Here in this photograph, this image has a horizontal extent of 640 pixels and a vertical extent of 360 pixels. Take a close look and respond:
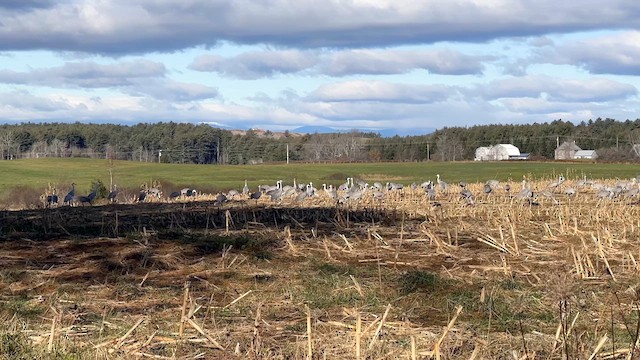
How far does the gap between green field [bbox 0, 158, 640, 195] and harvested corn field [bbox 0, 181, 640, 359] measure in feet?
143

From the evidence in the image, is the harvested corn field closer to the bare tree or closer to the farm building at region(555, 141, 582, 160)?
the farm building at region(555, 141, 582, 160)

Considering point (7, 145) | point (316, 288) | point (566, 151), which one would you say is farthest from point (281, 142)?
point (316, 288)

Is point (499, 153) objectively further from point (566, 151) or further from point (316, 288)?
point (316, 288)

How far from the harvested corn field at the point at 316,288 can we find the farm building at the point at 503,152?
91.1 m

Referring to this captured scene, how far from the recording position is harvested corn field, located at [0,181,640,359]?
7.17 metres

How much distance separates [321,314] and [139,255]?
4116 mm

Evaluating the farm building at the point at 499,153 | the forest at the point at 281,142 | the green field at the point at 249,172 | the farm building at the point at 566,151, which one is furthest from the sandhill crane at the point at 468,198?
the farm building at the point at 499,153

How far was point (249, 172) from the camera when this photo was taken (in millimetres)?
77188

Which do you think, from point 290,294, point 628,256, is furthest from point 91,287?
point 628,256

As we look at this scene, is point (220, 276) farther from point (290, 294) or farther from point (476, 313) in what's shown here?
point (476, 313)

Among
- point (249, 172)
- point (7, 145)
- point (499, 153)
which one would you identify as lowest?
point (249, 172)

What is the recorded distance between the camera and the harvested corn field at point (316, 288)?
7172 millimetres

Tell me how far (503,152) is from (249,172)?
42955mm

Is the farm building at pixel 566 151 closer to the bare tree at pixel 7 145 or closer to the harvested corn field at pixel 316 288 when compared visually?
the bare tree at pixel 7 145
